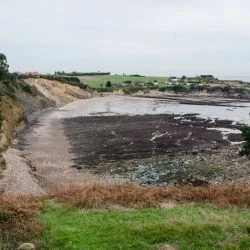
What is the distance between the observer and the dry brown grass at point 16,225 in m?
17.3

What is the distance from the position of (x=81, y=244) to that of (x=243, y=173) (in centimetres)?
2386

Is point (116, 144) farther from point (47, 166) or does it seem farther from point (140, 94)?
point (140, 94)

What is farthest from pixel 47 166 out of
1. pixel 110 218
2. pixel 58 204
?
pixel 110 218

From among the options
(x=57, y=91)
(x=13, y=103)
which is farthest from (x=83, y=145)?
(x=57, y=91)

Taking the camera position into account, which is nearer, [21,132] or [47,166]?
[47,166]

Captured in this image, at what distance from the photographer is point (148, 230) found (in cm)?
1733

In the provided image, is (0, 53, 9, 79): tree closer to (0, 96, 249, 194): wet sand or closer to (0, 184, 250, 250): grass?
(0, 96, 249, 194): wet sand

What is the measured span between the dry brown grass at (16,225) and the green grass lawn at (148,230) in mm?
450

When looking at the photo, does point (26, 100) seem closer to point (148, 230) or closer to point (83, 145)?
point (83, 145)

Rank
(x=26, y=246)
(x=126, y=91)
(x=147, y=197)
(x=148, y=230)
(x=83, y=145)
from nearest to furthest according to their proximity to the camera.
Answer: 1. (x=26, y=246)
2. (x=148, y=230)
3. (x=147, y=197)
4. (x=83, y=145)
5. (x=126, y=91)

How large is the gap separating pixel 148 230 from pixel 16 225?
15.3 feet

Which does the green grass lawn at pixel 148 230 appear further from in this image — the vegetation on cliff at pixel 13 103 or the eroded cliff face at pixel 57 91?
the eroded cliff face at pixel 57 91

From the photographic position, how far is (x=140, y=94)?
188875 millimetres

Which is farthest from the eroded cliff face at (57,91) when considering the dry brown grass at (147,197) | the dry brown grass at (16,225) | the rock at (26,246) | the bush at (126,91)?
the rock at (26,246)
